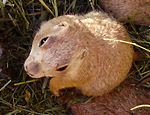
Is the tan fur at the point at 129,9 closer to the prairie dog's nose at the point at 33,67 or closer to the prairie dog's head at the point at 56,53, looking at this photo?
the prairie dog's head at the point at 56,53

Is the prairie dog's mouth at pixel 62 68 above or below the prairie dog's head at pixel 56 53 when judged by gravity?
below

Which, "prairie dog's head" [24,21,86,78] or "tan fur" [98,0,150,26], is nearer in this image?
"prairie dog's head" [24,21,86,78]

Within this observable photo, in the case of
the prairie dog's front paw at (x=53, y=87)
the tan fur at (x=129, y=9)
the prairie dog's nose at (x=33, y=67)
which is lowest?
the prairie dog's front paw at (x=53, y=87)

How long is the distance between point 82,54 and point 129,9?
2.22 metres

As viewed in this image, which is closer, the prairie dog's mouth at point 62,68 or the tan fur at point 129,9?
the prairie dog's mouth at point 62,68

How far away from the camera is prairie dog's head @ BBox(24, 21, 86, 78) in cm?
266

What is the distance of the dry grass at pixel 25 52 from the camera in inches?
171

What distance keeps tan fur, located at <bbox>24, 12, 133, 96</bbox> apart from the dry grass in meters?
0.57

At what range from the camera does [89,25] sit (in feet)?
12.1

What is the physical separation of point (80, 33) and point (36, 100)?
2573 mm

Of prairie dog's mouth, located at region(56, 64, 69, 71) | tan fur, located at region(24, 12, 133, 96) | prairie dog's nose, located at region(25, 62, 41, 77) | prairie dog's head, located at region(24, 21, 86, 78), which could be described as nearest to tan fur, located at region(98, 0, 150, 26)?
tan fur, located at region(24, 12, 133, 96)

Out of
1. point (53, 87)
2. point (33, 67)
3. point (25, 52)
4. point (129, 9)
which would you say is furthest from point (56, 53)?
point (129, 9)

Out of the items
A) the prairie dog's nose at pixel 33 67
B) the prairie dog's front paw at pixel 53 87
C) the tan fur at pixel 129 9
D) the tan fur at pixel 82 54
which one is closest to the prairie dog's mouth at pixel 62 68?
the tan fur at pixel 82 54

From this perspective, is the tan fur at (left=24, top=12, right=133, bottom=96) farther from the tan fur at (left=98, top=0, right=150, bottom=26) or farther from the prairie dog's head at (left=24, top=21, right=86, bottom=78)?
the tan fur at (left=98, top=0, right=150, bottom=26)
